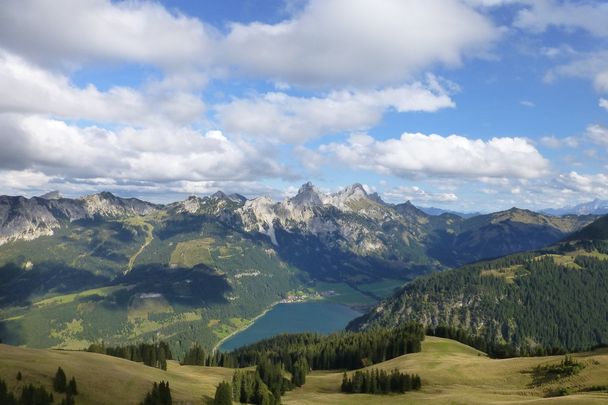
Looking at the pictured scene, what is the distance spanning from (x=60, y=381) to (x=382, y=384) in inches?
2870

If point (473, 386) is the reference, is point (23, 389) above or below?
above

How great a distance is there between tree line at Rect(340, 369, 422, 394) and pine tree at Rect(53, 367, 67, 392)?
68.9m

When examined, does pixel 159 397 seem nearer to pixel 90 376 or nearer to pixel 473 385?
pixel 90 376

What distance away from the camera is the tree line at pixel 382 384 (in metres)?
111

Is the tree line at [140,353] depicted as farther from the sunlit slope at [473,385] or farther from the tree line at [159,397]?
the tree line at [159,397]

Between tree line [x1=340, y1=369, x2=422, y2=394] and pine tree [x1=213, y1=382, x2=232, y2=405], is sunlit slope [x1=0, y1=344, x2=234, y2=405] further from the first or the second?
tree line [x1=340, y1=369, x2=422, y2=394]

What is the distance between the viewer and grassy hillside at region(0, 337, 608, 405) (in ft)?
255

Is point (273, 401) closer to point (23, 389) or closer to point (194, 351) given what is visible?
point (23, 389)

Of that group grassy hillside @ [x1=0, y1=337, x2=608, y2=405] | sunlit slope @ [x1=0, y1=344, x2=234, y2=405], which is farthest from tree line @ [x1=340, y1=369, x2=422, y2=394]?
sunlit slope @ [x1=0, y1=344, x2=234, y2=405]

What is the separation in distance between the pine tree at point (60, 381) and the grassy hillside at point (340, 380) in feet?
5.11

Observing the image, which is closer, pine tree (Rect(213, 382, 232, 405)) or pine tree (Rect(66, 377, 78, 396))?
pine tree (Rect(66, 377, 78, 396))

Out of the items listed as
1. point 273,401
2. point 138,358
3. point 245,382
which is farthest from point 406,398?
point 138,358

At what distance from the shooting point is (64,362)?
286 ft

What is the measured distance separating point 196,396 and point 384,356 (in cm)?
10771
